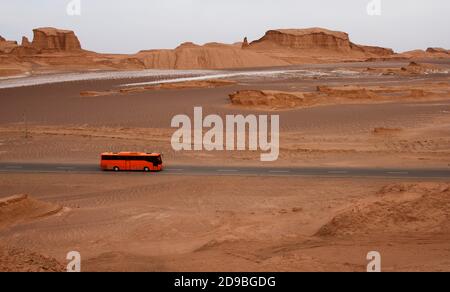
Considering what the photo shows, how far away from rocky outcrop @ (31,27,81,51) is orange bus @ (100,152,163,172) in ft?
416

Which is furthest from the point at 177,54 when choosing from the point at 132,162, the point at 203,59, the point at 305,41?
the point at 132,162

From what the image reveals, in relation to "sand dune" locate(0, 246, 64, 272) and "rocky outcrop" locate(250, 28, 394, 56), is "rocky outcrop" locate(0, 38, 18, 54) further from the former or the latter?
"sand dune" locate(0, 246, 64, 272)

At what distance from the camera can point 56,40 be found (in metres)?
144

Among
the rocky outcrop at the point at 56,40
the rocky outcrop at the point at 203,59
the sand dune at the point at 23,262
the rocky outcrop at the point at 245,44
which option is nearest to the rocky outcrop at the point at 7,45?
the rocky outcrop at the point at 56,40

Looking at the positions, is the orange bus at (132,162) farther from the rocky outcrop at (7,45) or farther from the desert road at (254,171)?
the rocky outcrop at (7,45)

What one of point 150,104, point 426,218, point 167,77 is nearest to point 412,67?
point 167,77

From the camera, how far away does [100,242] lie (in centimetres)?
1488

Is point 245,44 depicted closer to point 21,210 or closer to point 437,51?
point 437,51

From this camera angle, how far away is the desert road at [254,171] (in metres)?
24.1

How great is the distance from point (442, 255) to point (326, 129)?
88.2ft

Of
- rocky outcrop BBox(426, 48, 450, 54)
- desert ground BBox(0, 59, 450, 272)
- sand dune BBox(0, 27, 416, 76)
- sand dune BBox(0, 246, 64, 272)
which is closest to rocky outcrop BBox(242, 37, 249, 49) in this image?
sand dune BBox(0, 27, 416, 76)
